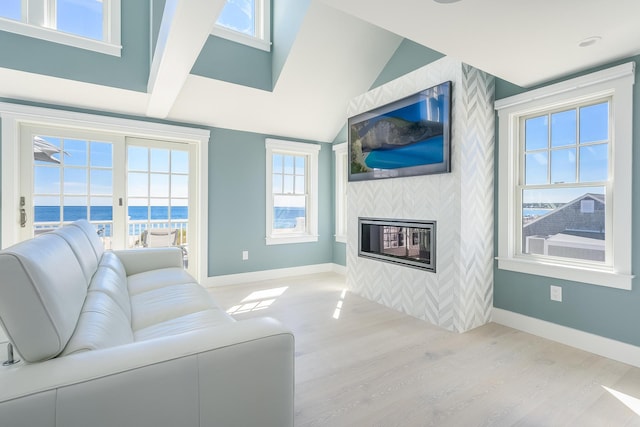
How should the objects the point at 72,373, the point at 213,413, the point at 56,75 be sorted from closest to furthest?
the point at 72,373 → the point at 213,413 → the point at 56,75

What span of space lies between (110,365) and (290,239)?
398 centimetres

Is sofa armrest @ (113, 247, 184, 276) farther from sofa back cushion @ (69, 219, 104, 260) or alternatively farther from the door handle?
the door handle

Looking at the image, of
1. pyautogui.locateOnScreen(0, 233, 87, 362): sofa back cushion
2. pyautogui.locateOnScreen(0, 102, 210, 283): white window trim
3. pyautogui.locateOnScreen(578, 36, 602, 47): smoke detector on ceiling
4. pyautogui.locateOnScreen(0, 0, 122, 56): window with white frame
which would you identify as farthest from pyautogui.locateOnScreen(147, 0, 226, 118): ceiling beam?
pyautogui.locateOnScreen(578, 36, 602, 47): smoke detector on ceiling

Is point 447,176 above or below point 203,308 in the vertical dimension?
above

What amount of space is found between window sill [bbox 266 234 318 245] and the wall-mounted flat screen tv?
4.89 ft

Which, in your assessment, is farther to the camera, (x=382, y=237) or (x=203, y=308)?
(x=382, y=237)

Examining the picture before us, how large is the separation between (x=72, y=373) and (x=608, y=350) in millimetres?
3245

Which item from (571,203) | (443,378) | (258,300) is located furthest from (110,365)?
(571,203)

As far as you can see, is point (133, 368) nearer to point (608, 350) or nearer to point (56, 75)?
point (608, 350)

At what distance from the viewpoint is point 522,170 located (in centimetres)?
292

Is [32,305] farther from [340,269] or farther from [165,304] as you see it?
[340,269]

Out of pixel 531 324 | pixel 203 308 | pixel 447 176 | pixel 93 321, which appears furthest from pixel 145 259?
pixel 531 324

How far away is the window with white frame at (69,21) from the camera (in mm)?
2836

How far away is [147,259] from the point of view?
3.03 m
